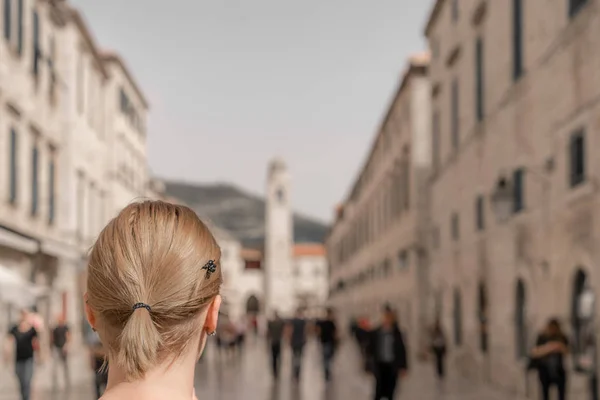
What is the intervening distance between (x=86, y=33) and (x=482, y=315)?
63.9ft

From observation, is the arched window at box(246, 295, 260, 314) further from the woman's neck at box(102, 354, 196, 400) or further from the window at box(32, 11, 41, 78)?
the woman's neck at box(102, 354, 196, 400)

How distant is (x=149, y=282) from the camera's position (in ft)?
6.46

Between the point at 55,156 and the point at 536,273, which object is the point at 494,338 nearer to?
the point at 536,273

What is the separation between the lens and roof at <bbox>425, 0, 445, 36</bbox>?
29375mm

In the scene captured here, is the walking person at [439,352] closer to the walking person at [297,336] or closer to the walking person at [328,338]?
the walking person at [328,338]

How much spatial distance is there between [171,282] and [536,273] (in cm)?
1595

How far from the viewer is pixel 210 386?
2033 centimetres

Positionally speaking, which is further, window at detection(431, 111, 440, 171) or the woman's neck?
window at detection(431, 111, 440, 171)

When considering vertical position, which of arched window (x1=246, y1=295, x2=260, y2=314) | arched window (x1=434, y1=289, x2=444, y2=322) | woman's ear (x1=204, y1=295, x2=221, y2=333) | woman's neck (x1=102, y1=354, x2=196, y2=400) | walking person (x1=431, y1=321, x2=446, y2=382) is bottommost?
walking person (x1=431, y1=321, x2=446, y2=382)

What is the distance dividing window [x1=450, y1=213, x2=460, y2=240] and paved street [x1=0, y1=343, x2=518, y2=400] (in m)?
3.89

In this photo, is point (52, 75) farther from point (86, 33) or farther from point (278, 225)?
point (278, 225)

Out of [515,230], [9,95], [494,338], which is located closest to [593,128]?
[515,230]

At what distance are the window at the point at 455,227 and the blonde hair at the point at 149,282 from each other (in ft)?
80.9

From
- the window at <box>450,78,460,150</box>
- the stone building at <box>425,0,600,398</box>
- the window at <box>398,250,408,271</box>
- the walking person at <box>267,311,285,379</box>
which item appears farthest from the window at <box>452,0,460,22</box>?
the window at <box>398,250,408,271</box>
